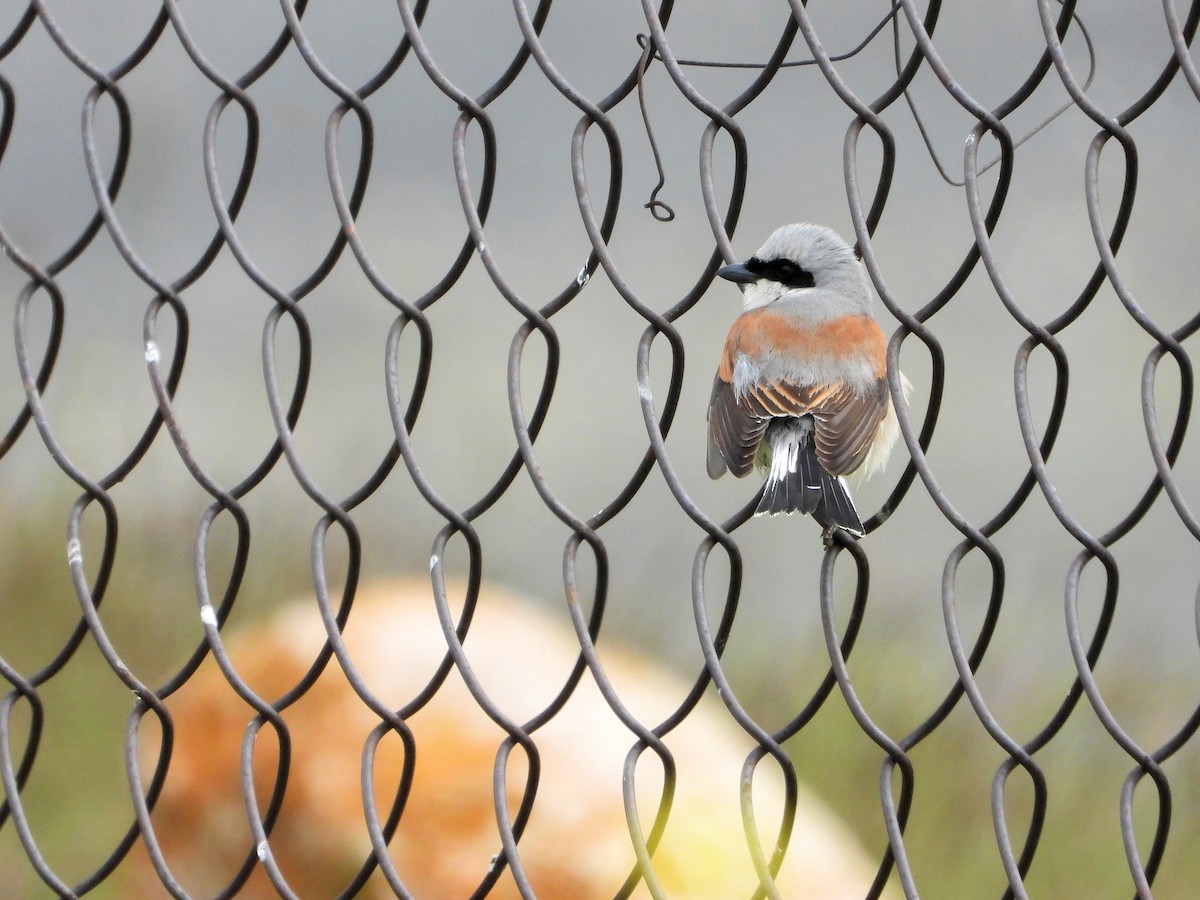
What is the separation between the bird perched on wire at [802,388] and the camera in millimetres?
2072

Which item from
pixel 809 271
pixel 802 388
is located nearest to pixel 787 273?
pixel 809 271

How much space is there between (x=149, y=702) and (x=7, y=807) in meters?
0.27

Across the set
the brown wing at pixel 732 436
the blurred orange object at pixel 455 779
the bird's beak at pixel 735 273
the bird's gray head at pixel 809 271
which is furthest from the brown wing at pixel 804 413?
the blurred orange object at pixel 455 779

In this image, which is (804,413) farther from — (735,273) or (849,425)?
(735,273)

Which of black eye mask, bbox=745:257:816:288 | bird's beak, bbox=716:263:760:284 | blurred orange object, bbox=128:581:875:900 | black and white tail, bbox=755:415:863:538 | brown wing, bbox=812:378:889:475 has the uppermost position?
black eye mask, bbox=745:257:816:288

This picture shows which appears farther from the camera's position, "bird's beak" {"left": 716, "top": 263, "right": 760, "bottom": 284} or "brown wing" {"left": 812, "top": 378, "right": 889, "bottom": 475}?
"brown wing" {"left": 812, "top": 378, "right": 889, "bottom": 475}

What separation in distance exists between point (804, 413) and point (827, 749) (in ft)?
5.02

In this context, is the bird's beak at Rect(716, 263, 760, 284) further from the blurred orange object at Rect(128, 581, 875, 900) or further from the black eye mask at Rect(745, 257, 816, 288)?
the blurred orange object at Rect(128, 581, 875, 900)

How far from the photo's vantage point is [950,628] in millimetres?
1268

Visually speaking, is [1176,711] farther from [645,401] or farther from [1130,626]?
[645,401]

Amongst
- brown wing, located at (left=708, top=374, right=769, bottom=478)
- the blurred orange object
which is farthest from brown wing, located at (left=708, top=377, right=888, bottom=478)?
the blurred orange object

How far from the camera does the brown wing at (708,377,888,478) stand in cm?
209

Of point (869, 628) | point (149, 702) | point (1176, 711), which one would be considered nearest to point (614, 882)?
point (149, 702)

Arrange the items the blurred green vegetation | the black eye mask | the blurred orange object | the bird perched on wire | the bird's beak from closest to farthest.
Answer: the bird's beak < the bird perched on wire < the black eye mask < the blurred orange object < the blurred green vegetation
